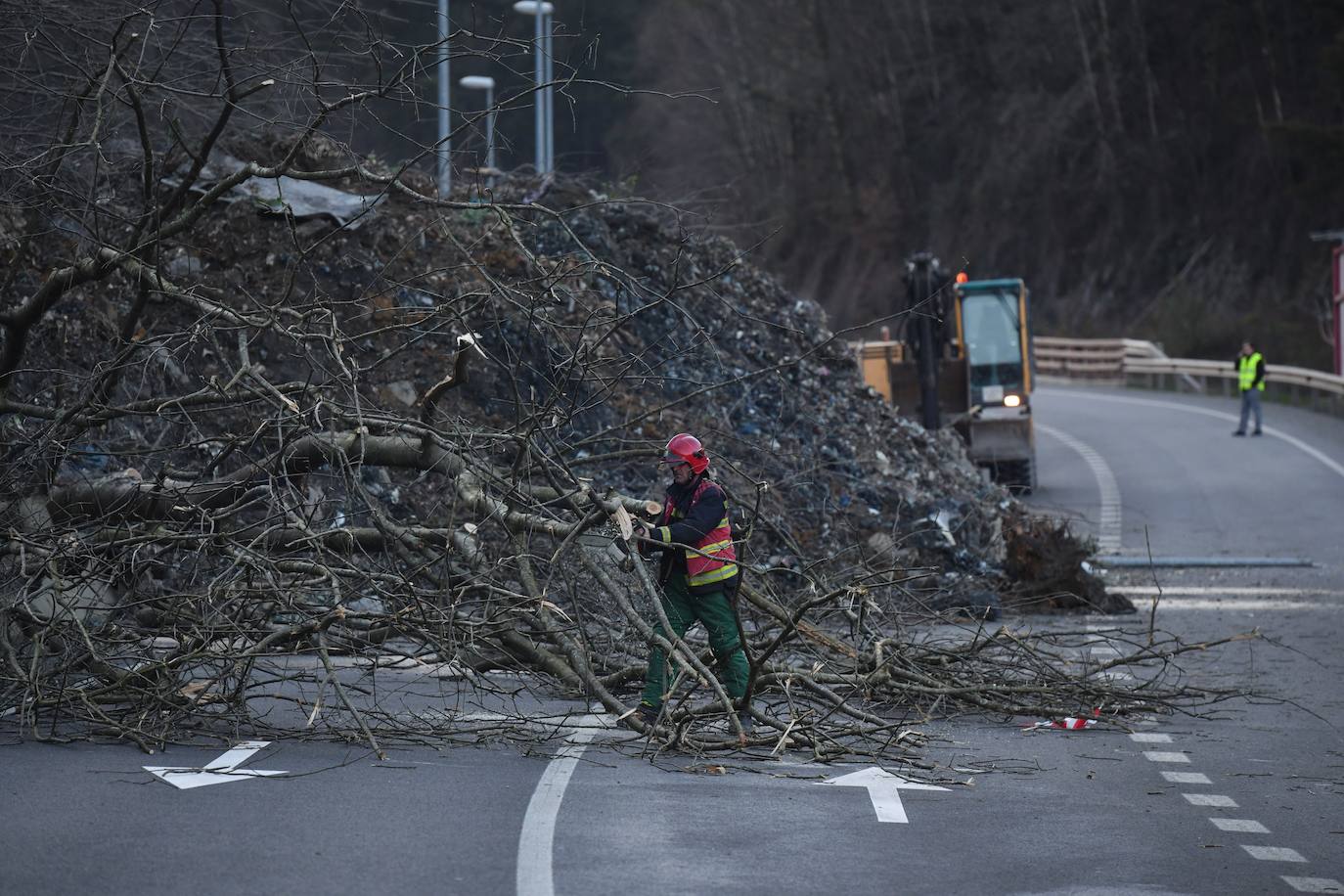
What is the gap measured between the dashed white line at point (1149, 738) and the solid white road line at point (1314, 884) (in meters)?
3.00

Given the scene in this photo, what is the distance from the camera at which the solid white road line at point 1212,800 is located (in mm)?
7980

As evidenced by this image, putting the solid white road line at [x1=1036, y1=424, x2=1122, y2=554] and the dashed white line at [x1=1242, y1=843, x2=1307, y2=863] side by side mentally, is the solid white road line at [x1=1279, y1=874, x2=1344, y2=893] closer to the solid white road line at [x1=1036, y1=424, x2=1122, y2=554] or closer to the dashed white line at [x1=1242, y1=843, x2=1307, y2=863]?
the dashed white line at [x1=1242, y1=843, x2=1307, y2=863]

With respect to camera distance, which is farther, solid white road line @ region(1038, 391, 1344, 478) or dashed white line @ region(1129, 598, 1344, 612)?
solid white road line @ region(1038, 391, 1344, 478)

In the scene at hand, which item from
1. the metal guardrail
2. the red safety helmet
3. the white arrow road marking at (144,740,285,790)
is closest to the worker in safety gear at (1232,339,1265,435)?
the metal guardrail

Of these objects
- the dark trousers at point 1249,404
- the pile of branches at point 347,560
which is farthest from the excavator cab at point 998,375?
the pile of branches at point 347,560

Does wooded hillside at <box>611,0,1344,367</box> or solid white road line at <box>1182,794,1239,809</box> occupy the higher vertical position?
wooded hillside at <box>611,0,1344,367</box>

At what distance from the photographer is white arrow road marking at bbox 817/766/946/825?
7.58 meters

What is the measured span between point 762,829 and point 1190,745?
11.6ft

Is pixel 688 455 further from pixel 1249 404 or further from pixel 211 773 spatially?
pixel 1249 404

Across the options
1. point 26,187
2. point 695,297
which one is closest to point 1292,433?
point 695,297

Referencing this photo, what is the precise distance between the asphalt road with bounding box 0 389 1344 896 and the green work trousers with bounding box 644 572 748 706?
0.43m

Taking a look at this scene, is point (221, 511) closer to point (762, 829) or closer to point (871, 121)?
point (762, 829)

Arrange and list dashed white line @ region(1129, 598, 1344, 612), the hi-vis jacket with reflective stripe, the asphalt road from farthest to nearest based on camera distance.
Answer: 1. dashed white line @ region(1129, 598, 1344, 612)
2. the hi-vis jacket with reflective stripe
3. the asphalt road

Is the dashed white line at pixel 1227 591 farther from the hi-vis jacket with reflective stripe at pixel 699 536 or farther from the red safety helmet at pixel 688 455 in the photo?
the red safety helmet at pixel 688 455
